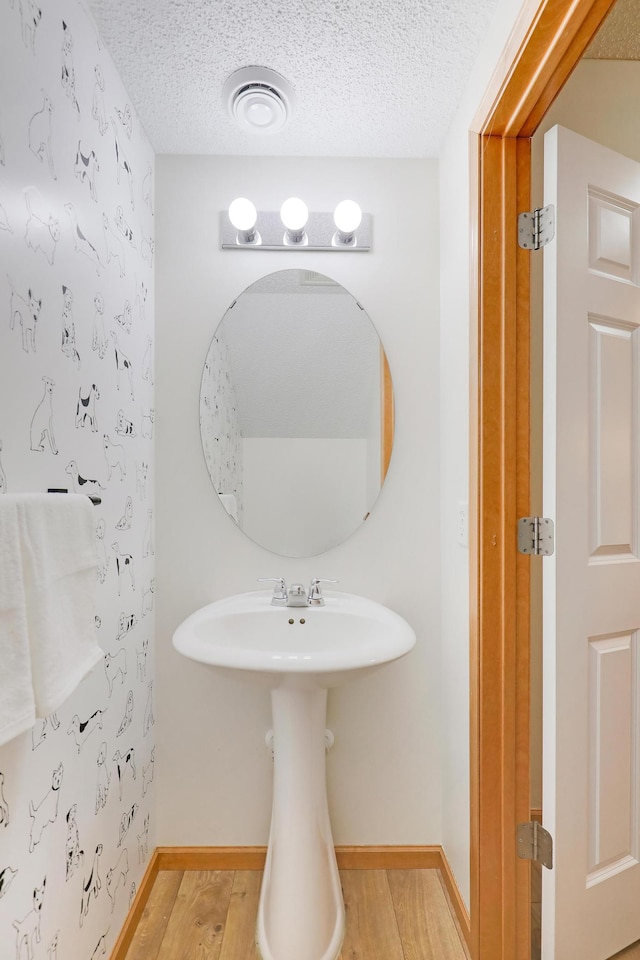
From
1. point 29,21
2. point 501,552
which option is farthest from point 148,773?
point 29,21

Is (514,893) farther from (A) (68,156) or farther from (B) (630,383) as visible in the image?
(A) (68,156)

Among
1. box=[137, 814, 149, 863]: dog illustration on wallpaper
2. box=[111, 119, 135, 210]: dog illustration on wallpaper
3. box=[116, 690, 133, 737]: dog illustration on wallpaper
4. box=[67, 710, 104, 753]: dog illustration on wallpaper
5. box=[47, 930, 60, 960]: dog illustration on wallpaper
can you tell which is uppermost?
box=[111, 119, 135, 210]: dog illustration on wallpaper

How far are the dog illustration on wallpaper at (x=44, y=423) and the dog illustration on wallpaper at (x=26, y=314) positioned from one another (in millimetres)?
82

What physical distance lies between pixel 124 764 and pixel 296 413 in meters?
1.12

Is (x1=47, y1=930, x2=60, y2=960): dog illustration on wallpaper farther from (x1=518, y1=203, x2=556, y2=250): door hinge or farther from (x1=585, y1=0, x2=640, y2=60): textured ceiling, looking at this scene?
(x1=585, y1=0, x2=640, y2=60): textured ceiling

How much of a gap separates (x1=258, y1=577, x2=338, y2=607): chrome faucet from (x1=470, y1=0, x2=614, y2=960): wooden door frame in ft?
1.66

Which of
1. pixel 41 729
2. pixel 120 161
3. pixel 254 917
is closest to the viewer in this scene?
pixel 41 729

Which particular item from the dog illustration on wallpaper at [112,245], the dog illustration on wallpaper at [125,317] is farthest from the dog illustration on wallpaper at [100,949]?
the dog illustration on wallpaper at [112,245]

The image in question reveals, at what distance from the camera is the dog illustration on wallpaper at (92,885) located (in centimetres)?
119

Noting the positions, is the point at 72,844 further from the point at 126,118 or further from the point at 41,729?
the point at 126,118

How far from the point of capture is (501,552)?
4.52 ft

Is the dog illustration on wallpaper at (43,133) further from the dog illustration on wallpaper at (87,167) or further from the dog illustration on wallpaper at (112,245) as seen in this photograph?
the dog illustration on wallpaper at (112,245)

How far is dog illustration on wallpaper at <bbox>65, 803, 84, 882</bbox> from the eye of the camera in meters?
1.12

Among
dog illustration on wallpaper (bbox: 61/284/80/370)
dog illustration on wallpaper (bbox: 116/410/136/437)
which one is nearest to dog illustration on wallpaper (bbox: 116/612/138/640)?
dog illustration on wallpaper (bbox: 116/410/136/437)
